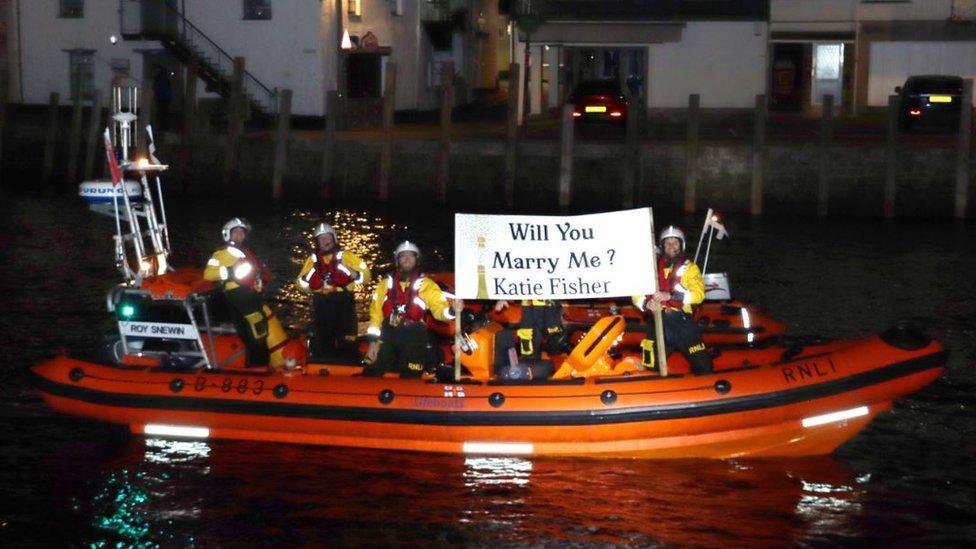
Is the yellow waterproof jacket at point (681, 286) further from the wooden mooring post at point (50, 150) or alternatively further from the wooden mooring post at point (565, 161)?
the wooden mooring post at point (50, 150)

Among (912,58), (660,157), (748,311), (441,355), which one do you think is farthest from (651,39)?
(441,355)

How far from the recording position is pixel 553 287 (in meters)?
10.8

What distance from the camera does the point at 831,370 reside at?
36.1 ft

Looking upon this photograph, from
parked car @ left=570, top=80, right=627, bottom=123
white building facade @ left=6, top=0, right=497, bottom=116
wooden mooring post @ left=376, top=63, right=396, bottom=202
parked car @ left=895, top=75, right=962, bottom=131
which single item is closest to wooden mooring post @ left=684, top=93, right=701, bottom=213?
wooden mooring post @ left=376, top=63, right=396, bottom=202

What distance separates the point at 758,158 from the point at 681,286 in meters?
15.7

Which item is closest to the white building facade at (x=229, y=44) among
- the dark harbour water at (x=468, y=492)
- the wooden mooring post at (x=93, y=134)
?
the wooden mooring post at (x=93, y=134)

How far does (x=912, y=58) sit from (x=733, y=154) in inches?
537

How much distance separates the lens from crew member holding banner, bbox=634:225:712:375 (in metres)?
11.2

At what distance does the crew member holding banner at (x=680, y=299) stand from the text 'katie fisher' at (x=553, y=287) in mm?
455

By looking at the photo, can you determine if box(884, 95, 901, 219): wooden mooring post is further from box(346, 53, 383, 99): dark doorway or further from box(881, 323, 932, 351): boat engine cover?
box(346, 53, 383, 99): dark doorway

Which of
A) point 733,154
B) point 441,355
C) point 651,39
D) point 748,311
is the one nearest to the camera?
point 441,355

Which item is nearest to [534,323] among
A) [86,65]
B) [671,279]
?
[671,279]

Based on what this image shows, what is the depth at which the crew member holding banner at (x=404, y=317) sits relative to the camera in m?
11.4

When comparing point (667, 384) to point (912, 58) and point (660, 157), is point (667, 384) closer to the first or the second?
point (660, 157)
